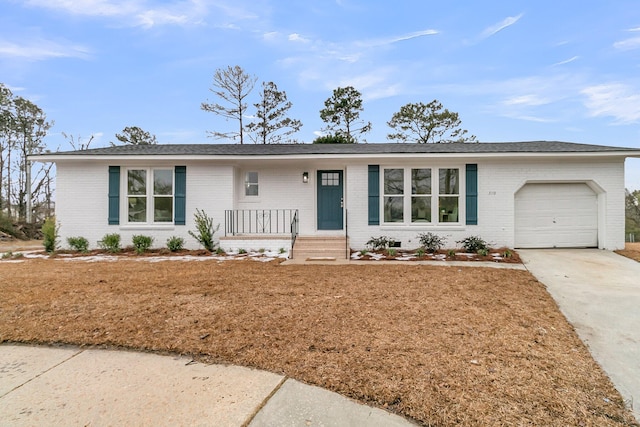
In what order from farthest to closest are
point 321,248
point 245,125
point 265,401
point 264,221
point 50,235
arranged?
point 245,125 < point 264,221 < point 50,235 < point 321,248 < point 265,401

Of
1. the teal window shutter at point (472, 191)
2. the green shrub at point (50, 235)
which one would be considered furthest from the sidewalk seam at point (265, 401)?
the green shrub at point (50, 235)

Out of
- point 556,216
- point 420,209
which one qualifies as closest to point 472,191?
point 420,209

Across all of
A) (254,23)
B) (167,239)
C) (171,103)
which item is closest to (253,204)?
(167,239)

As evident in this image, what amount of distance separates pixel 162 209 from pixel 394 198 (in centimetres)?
715

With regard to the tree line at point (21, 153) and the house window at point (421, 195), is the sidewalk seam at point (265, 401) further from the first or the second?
the tree line at point (21, 153)

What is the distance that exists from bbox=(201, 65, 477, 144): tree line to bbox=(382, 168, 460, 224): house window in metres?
11.7

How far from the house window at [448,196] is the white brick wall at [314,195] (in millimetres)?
205

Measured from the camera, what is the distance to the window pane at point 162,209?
378 inches

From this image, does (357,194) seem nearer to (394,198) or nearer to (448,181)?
(394,198)

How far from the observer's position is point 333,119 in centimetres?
2098

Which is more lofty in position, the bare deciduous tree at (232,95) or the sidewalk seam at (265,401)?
the bare deciduous tree at (232,95)

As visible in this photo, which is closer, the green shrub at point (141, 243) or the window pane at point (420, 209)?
the green shrub at point (141, 243)

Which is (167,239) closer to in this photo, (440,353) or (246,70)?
(440,353)

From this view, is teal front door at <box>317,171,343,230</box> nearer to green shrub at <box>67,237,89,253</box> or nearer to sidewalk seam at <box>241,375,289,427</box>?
green shrub at <box>67,237,89,253</box>
